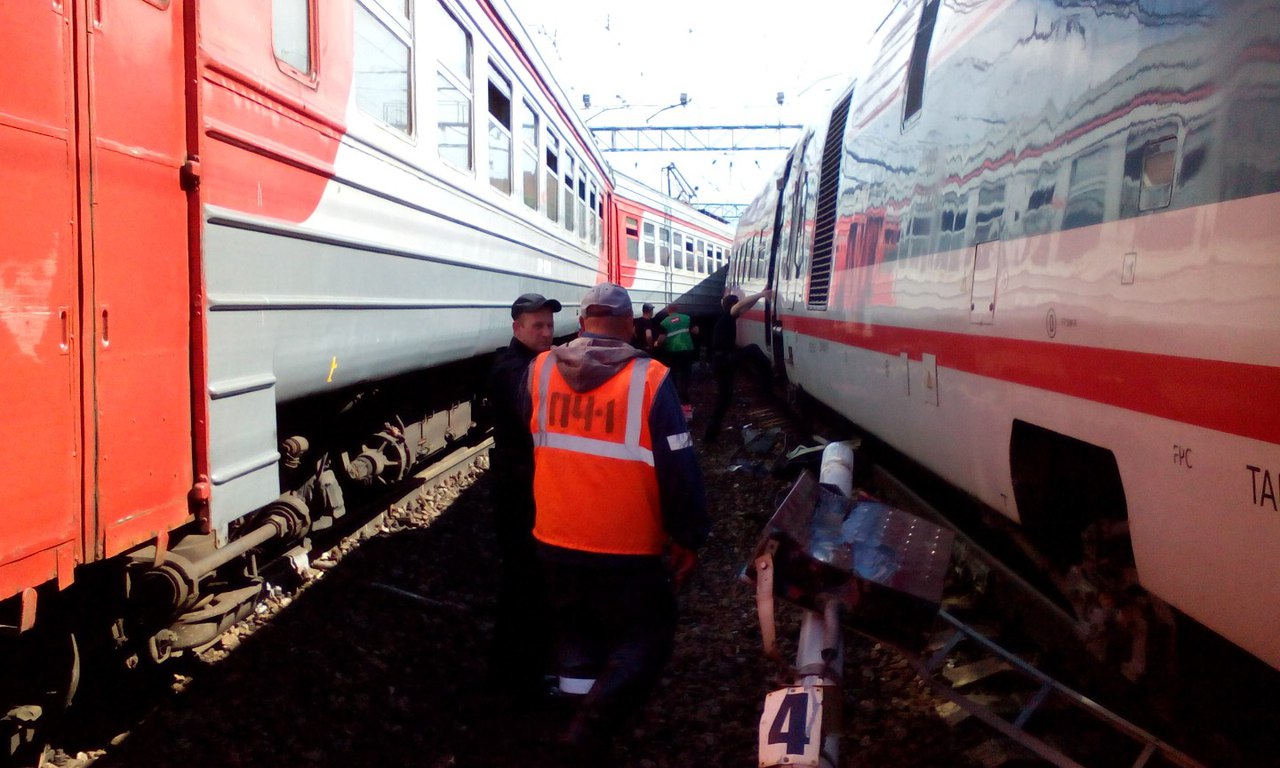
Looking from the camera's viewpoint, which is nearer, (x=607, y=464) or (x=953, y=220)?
(x=607, y=464)

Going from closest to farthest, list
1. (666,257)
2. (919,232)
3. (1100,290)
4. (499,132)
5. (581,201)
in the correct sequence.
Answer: (1100,290) → (919,232) → (499,132) → (581,201) → (666,257)

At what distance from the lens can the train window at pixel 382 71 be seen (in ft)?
15.1

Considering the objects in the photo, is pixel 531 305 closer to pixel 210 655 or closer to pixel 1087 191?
pixel 210 655

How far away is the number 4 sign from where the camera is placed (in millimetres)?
2221

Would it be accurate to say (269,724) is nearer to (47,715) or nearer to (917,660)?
(47,715)

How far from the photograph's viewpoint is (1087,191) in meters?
2.87

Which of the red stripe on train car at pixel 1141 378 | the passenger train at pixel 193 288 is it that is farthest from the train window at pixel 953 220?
the passenger train at pixel 193 288

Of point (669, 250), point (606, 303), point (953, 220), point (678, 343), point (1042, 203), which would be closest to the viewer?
point (1042, 203)

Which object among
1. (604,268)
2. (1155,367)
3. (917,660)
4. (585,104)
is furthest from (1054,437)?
(585,104)

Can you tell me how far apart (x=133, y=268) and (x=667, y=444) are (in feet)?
5.30

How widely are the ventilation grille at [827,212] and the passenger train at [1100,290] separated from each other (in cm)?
162

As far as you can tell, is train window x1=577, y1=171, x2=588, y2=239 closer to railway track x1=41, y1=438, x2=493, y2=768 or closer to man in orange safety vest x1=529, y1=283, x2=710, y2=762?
railway track x1=41, y1=438, x2=493, y2=768

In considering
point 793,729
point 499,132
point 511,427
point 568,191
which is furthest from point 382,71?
point 568,191

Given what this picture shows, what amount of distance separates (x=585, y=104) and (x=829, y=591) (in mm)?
23609
